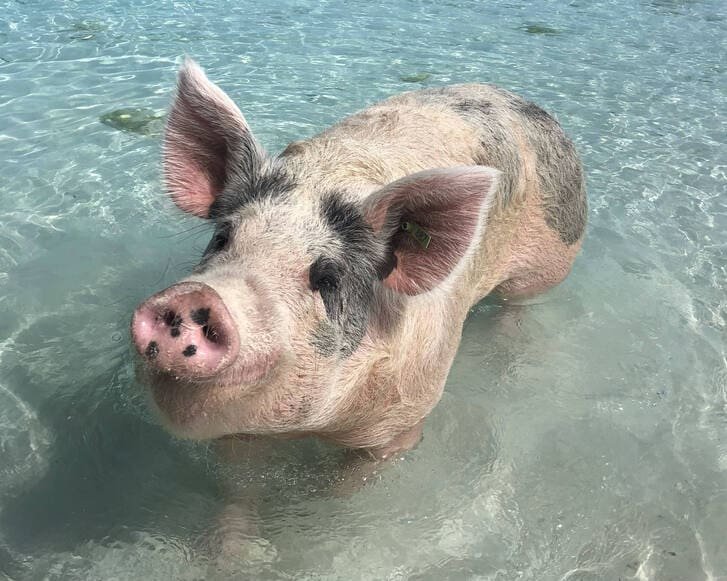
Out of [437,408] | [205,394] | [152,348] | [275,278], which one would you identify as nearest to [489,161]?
[437,408]

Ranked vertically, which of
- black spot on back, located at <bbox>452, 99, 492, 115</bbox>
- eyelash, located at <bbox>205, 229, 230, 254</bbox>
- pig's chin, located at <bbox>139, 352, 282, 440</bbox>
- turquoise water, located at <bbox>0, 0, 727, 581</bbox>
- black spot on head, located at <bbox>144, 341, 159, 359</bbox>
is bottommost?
turquoise water, located at <bbox>0, 0, 727, 581</bbox>

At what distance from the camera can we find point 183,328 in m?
2.21

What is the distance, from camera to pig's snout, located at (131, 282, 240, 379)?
220 centimetres

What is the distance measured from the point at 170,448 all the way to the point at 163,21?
10.2 m

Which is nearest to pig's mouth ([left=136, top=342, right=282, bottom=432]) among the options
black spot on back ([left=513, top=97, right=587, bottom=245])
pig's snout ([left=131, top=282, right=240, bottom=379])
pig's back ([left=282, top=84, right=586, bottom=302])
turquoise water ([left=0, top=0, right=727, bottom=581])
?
pig's snout ([left=131, top=282, right=240, bottom=379])

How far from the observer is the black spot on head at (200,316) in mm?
2199

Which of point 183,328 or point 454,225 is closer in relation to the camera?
point 183,328

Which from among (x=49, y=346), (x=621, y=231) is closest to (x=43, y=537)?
(x=49, y=346)

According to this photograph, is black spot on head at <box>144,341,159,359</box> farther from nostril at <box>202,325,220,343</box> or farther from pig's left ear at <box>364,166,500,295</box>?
pig's left ear at <box>364,166,500,295</box>

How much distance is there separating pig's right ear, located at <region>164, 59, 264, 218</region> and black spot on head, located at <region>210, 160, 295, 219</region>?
30 millimetres

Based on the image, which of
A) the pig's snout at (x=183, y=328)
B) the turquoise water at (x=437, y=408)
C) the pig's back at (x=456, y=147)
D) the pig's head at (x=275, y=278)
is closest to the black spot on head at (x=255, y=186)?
the pig's head at (x=275, y=278)

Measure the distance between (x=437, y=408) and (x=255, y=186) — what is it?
2339 millimetres

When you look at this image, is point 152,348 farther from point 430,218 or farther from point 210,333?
point 430,218

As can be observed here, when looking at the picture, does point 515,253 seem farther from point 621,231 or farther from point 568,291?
point 621,231
